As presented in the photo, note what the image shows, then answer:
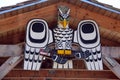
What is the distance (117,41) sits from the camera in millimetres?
6367

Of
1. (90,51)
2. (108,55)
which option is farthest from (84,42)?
(108,55)

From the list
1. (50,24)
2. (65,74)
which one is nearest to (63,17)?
(50,24)

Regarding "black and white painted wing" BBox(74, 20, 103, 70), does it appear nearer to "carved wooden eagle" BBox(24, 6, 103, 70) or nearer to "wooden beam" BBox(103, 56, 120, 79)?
"carved wooden eagle" BBox(24, 6, 103, 70)

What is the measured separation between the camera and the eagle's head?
585 cm

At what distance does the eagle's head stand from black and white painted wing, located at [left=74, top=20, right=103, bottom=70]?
26 cm

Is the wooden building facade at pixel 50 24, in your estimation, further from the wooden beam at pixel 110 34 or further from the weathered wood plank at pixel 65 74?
the weathered wood plank at pixel 65 74

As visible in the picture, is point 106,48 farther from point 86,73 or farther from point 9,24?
point 9,24

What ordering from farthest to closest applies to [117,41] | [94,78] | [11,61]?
[94,78]
[117,41]
[11,61]

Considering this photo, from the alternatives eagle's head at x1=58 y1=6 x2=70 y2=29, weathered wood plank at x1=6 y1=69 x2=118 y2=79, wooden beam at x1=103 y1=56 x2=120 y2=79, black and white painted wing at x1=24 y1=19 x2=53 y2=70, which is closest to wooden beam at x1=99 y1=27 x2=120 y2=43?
wooden beam at x1=103 y1=56 x2=120 y2=79

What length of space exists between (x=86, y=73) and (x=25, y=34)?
1.90 m

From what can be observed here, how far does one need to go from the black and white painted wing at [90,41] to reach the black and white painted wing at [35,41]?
1.97ft

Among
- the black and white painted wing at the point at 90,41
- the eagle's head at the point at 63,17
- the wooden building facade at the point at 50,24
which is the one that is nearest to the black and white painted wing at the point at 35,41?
the wooden building facade at the point at 50,24

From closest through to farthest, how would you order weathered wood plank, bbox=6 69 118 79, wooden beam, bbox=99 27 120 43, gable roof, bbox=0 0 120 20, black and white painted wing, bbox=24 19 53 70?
black and white painted wing, bbox=24 19 53 70 → gable roof, bbox=0 0 120 20 → wooden beam, bbox=99 27 120 43 → weathered wood plank, bbox=6 69 118 79

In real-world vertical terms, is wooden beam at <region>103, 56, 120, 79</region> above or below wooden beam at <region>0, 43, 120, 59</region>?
below
